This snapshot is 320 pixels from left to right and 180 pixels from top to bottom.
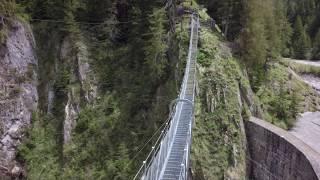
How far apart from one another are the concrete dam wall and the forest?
13.4 feet

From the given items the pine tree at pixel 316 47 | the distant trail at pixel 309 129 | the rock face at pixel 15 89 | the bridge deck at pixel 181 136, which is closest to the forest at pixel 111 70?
the rock face at pixel 15 89

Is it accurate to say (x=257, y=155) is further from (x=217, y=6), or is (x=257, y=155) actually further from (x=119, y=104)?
(x=217, y=6)

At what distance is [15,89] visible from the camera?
20578 millimetres

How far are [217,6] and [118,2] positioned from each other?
6556 mm

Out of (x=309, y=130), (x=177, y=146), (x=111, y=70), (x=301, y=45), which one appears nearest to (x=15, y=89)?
(x=111, y=70)

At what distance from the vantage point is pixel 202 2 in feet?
88.3

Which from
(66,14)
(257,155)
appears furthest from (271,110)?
(66,14)

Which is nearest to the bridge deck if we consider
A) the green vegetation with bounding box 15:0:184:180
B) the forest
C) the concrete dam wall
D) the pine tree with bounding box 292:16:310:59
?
the forest

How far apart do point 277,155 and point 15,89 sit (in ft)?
44.2

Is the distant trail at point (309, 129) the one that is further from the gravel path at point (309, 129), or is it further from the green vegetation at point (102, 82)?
the green vegetation at point (102, 82)

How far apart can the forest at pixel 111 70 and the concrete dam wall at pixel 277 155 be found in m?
4.08

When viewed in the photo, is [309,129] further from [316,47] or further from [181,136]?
[316,47]

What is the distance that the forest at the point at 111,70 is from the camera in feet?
62.2

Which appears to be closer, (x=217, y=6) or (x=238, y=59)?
(x=238, y=59)
